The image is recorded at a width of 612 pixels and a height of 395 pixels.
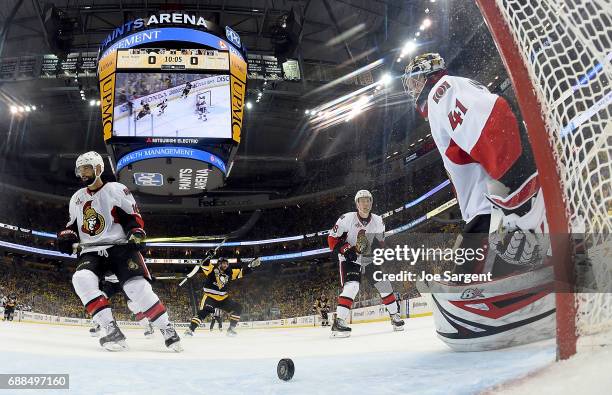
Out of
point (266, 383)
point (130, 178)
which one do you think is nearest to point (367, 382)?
point (266, 383)

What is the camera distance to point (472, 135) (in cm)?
177

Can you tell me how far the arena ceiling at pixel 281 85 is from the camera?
11.4 m

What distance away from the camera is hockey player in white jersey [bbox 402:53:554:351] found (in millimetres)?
1695

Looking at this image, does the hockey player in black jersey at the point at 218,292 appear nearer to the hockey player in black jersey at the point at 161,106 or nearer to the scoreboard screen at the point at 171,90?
the scoreboard screen at the point at 171,90

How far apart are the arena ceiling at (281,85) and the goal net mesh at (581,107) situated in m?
9.71

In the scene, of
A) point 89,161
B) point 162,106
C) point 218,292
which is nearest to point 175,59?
point 162,106

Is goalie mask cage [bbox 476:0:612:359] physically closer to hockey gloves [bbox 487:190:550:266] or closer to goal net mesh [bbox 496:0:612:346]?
goal net mesh [bbox 496:0:612:346]

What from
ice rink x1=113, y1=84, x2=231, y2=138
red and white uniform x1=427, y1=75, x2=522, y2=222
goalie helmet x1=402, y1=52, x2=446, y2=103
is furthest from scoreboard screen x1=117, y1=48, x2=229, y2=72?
red and white uniform x1=427, y1=75, x2=522, y2=222

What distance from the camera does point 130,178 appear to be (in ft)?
26.8

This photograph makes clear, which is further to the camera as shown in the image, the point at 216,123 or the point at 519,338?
the point at 216,123

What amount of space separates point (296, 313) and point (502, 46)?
1519 cm

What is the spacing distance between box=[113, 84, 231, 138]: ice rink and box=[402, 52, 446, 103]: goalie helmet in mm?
4858

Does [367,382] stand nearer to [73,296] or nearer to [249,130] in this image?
[249,130]

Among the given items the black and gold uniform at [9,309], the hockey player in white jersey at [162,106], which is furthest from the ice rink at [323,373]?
the black and gold uniform at [9,309]
